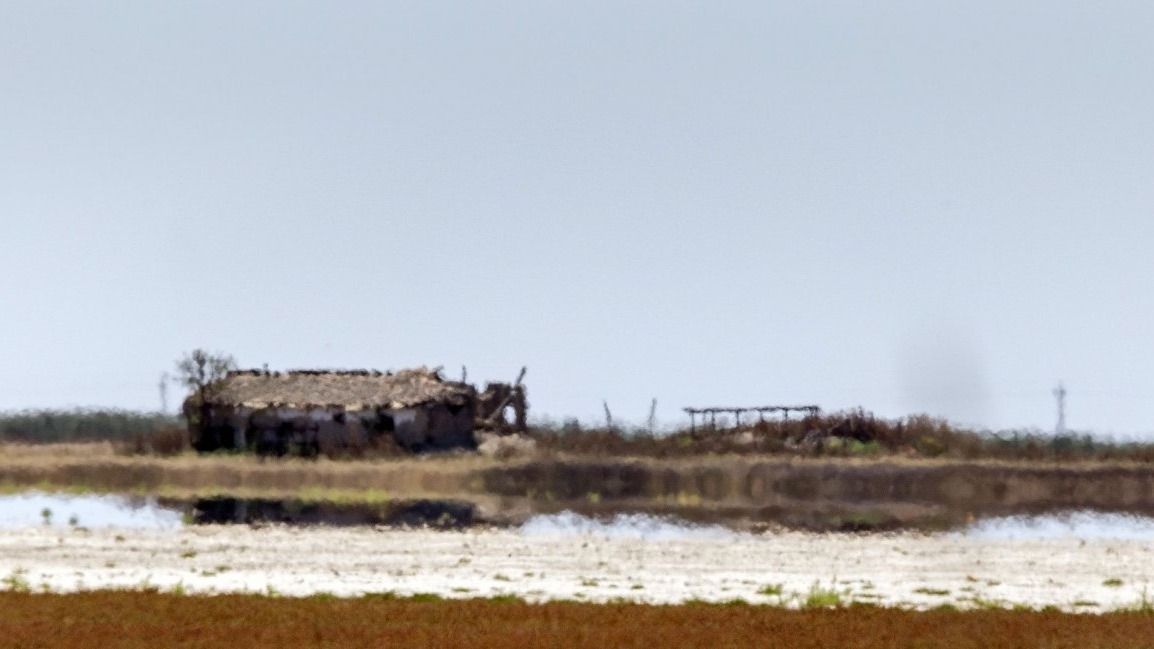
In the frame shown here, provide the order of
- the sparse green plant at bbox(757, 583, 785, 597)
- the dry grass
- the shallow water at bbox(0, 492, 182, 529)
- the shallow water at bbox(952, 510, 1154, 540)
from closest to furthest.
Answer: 1. the dry grass
2. the sparse green plant at bbox(757, 583, 785, 597)
3. the shallow water at bbox(952, 510, 1154, 540)
4. the shallow water at bbox(0, 492, 182, 529)

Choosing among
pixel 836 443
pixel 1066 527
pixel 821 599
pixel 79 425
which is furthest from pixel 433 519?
pixel 79 425

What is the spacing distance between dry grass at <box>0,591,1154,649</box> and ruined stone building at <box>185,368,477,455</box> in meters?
49.7

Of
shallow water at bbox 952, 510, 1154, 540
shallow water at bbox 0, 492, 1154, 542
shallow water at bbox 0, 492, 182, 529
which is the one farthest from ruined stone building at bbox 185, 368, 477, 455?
shallow water at bbox 952, 510, 1154, 540

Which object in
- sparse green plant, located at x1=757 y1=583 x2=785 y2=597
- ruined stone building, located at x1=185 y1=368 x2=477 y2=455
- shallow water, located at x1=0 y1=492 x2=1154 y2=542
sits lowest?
sparse green plant, located at x1=757 y1=583 x2=785 y2=597

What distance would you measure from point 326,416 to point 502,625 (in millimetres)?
54043

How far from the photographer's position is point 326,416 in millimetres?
73312

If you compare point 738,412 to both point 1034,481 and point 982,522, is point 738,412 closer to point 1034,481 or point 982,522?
point 1034,481

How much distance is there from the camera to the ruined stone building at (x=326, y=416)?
73000mm

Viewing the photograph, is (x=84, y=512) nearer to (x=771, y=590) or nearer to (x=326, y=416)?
(x=771, y=590)

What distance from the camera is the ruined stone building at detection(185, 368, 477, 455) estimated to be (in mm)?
73000

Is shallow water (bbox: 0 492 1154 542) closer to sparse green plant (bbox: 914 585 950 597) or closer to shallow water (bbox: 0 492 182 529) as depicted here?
shallow water (bbox: 0 492 182 529)

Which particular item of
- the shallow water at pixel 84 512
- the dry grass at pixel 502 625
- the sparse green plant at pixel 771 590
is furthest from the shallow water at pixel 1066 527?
the dry grass at pixel 502 625

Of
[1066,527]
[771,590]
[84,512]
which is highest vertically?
[84,512]

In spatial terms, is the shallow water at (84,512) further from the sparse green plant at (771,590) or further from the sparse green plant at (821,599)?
the sparse green plant at (821,599)
